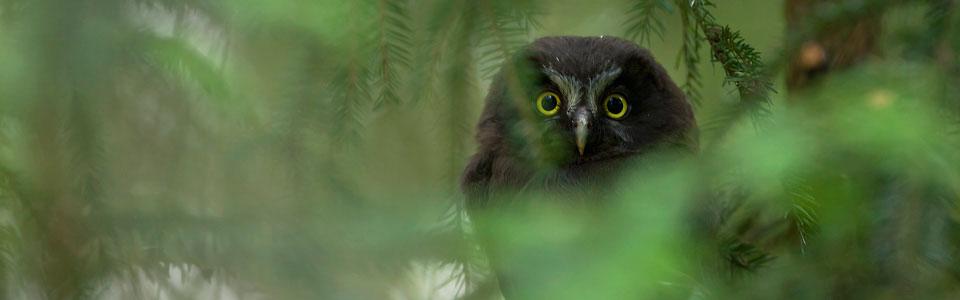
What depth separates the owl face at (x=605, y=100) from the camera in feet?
9.66

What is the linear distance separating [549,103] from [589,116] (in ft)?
0.46

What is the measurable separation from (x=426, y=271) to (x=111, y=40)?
660 millimetres

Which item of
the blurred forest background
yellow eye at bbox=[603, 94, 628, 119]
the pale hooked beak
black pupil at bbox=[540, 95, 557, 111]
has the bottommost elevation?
the blurred forest background

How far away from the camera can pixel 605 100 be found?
Answer: 315 cm

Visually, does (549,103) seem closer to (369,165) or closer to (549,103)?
(549,103)

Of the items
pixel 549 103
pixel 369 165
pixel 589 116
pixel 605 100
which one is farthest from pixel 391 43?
pixel 605 100

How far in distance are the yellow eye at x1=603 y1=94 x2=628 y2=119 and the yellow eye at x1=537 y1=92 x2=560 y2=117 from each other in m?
0.24

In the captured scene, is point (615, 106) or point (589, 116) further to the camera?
point (615, 106)

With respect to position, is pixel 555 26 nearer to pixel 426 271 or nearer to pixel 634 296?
pixel 426 271

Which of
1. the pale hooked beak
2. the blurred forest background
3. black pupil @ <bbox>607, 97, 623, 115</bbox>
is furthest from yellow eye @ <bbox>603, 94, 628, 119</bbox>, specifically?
the blurred forest background

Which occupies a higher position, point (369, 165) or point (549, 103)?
point (549, 103)

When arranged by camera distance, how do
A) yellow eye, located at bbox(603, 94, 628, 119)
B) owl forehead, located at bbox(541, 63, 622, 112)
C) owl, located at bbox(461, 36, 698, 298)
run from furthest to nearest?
yellow eye, located at bbox(603, 94, 628, 119) < owl forehead, located at bbox(541, 63, 622, 112) < owl, located at bbox(461, 36, 698, 298)

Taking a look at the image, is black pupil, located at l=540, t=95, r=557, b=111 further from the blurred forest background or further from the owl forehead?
the blurred forest background

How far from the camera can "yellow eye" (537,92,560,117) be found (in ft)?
9.58
